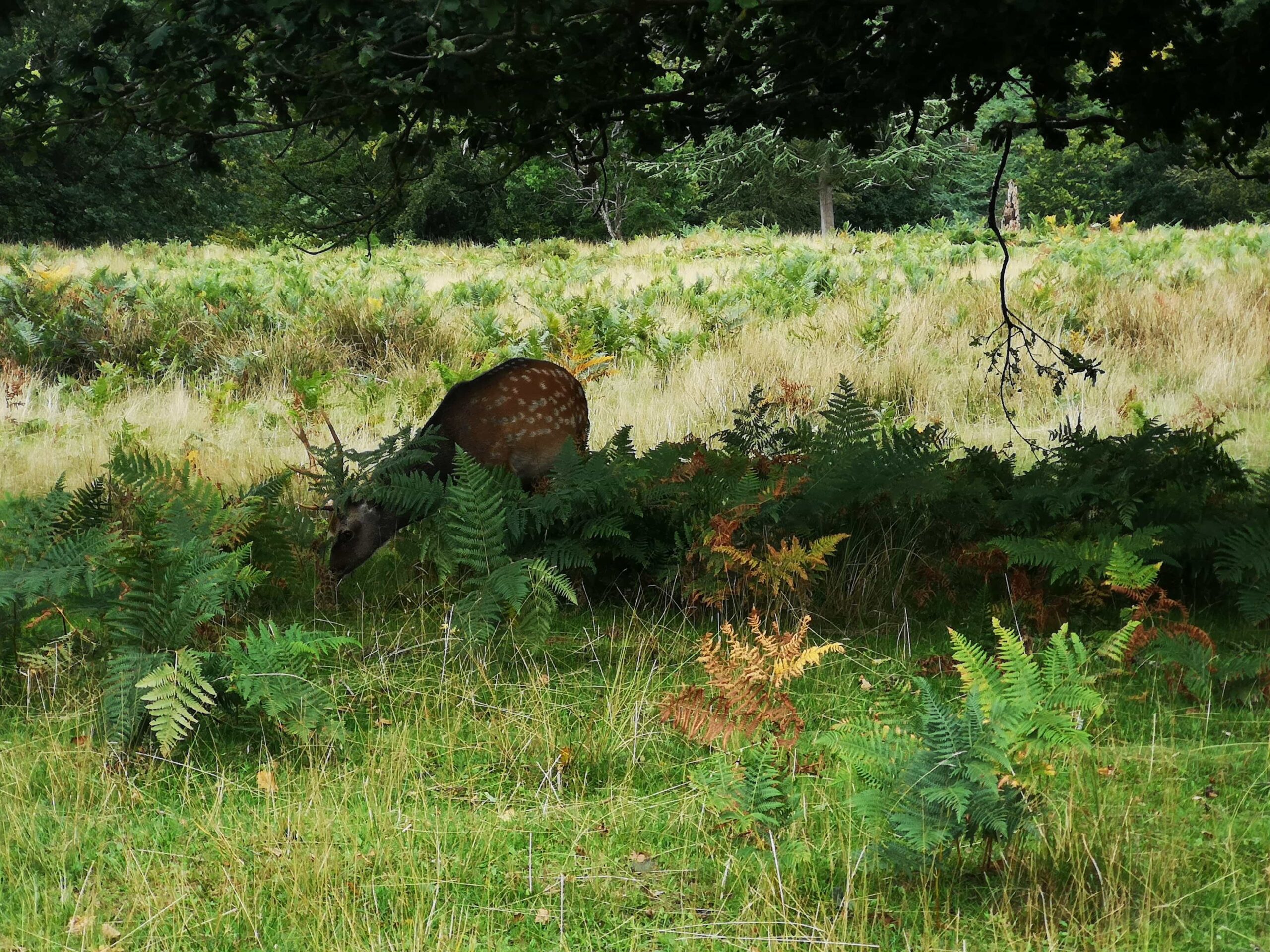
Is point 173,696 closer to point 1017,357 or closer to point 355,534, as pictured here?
point 355,534

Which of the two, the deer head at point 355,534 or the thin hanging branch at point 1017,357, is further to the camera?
the thin hanging branch at point 1017,357

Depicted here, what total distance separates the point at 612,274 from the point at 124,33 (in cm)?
1441

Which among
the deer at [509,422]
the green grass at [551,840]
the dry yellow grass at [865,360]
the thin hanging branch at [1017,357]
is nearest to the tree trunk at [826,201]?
the dry yellow grass at [865,360]

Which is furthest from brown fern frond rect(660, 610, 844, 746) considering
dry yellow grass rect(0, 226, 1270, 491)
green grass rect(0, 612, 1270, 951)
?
dry yellow grass rect(0, 226, 1270, 491)

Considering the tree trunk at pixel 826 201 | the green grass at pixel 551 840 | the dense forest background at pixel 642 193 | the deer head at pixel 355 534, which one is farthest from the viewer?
the tree trunk at pixel 826 201

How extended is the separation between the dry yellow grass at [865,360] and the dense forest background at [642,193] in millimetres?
20981

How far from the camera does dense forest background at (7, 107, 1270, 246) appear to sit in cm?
3953

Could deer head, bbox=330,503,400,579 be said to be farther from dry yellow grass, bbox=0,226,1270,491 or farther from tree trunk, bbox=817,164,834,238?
tree trunk, bbox=817,164,834,238

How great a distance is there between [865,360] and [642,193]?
114ft

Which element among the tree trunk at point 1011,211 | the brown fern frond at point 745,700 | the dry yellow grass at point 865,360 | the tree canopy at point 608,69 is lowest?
the brown fern frond at point 745,700

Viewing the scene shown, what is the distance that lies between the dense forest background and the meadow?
3023 centimetres

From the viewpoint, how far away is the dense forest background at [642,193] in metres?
39.5

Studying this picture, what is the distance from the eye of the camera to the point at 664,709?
382 centimetres

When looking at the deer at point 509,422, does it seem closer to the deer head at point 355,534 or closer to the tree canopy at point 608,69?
the deer head at point 355,534
